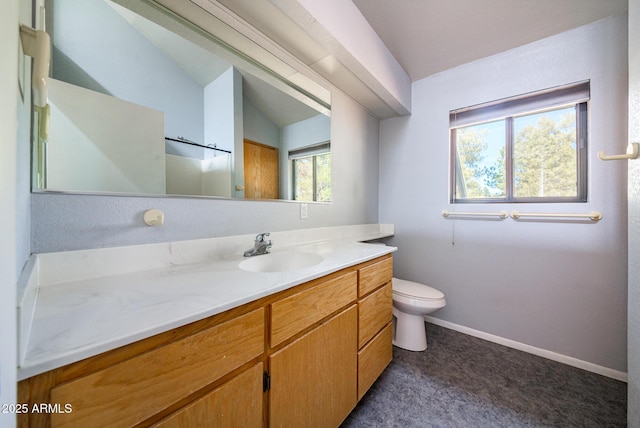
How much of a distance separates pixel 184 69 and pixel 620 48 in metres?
2.62

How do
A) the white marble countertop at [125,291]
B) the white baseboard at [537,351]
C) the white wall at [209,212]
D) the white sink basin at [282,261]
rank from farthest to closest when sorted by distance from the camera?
1. the white baseboard at [537,351]
2. the white sink basin at [282,261]
3. the white wall at [209,212]
4. the white marble countertop at [125,291]

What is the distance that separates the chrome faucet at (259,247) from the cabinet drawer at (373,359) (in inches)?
29.4

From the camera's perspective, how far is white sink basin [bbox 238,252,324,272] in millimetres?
1129

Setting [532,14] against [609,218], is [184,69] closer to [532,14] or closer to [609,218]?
[532,14]

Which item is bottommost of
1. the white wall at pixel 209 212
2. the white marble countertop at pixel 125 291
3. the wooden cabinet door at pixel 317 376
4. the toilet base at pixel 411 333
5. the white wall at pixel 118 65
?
the toilet base at pixel 411 333

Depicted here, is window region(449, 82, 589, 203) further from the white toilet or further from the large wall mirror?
the large wall mirror

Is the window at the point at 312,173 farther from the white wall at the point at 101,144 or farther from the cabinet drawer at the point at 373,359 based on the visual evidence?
the cabinet drawer at the point at 373,359

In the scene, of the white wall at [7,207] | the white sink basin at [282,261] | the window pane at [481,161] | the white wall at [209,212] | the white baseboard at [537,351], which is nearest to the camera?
the white wall at [7,207]

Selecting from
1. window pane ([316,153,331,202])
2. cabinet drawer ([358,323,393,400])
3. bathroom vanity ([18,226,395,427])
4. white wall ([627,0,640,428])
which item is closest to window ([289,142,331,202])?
window pane ([316,153,331,202])

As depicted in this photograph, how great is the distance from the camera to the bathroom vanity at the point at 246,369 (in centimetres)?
41

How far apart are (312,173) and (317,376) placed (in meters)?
1.27

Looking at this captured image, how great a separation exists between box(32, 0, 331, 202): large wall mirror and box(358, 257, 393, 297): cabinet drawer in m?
0.75

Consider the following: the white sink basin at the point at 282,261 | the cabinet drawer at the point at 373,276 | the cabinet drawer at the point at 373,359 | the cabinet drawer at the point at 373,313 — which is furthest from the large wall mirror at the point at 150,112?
the cabinet drawer at the point at 373,359

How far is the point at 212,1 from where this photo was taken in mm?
1105
